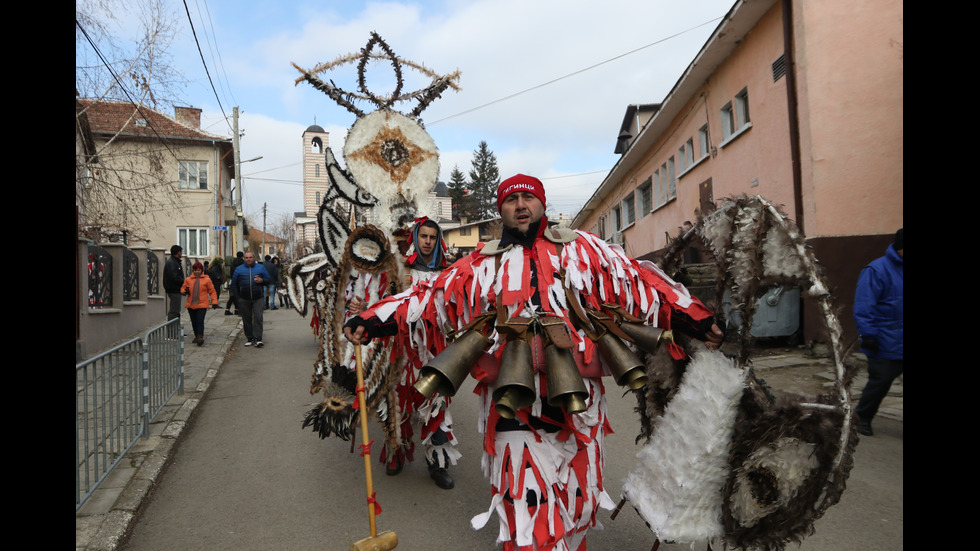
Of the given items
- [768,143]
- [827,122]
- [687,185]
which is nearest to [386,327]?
[827,122]

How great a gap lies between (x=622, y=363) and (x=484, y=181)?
238ft

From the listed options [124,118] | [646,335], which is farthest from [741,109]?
[124,118]

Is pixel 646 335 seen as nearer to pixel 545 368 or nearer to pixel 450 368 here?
pixel 545 368

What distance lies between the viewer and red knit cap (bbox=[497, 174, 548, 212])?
262 centimetres

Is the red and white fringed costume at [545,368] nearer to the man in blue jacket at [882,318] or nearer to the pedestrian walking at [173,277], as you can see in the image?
the man in blue jacket at [882,318]

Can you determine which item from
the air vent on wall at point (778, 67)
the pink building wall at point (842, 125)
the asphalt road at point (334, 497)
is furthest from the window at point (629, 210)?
the asphalt road at point (334, 497)

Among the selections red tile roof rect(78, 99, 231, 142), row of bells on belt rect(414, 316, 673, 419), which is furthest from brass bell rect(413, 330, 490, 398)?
red tile roof rect(78, 99, 231, 142)

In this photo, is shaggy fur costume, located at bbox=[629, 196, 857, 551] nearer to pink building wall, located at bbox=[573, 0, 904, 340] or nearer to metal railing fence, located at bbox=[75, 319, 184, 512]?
metal railing fence, located at bbox=[75, 319, 184, 512]

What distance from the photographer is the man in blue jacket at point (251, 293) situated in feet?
33.2

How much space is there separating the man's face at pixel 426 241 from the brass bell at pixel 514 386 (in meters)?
2.18

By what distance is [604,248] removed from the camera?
2631 millimetres
